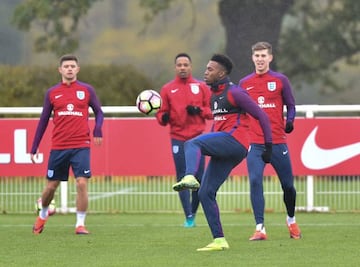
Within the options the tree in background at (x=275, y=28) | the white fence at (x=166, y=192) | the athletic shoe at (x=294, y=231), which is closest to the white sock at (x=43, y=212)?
the athletic shoe at (x=294, y=231)

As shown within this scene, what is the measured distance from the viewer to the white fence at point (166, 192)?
2028 centimetres

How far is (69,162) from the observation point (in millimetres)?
16750

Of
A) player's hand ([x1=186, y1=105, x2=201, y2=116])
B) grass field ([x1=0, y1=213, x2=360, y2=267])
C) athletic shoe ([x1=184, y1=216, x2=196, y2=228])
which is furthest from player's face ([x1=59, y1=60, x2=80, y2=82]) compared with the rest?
athletic shoe ([x1=184, y1=216, x2=196, y2=228])

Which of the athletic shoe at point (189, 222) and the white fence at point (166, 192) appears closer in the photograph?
the athletic shoe at point (189, 222)

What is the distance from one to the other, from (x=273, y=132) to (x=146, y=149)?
4.87 m

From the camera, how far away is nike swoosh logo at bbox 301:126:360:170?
20062 mm

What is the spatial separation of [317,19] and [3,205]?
2241 centimetres

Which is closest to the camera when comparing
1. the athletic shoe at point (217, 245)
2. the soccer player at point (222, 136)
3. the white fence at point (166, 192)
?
the soccer player at point (222, 136)

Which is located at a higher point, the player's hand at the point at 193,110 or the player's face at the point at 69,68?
the player's face at the point at 69,68

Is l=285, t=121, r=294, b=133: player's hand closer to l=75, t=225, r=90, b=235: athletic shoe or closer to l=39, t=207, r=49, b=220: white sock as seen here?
l=75, t=225, r=90, b=235: athletic shoe

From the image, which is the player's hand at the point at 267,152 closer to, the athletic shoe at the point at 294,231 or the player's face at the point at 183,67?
the athletic shoe at the point at 294,231

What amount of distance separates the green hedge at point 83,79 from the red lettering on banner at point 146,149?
11.7m

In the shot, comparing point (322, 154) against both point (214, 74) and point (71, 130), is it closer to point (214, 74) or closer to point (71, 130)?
point (71, 130)

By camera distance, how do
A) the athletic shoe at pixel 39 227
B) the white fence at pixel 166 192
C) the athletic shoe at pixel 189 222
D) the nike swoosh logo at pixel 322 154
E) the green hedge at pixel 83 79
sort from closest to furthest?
1. the athletic shoe at pixel 39 227
2. the athletic shoe at pixel 189 222
3. the nike swoosh logo at pixel 322 154
4. the white fence at pixel 166 192
5. the green hedge at pixel 83 79
